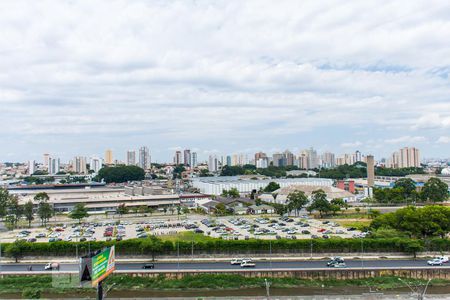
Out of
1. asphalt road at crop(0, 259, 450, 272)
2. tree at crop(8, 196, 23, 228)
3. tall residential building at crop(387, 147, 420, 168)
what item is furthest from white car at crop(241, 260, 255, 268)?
tall residential building at crop(387, 147, 420, 168)

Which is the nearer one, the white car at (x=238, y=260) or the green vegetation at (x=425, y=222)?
the white car at (x=238, y=260)

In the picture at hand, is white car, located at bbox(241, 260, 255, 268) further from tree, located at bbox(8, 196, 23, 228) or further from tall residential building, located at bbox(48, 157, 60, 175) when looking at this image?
tall residential building, located at bbox(48, 157, 60, 175)

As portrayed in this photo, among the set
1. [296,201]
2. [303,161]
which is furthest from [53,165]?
[296,201]

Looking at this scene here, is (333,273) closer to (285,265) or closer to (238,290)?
(285,265)

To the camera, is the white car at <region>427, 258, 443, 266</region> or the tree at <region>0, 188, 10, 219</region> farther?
the tree at <region>0, 188, 10, 219</region>

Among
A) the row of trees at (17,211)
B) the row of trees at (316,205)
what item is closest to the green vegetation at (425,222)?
the row of trees at (316,205)

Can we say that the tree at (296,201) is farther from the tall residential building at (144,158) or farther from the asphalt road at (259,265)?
the tall residential building at (144,158)

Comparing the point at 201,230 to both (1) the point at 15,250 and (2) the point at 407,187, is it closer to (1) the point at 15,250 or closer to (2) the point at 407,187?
(1) the point at 15,250
